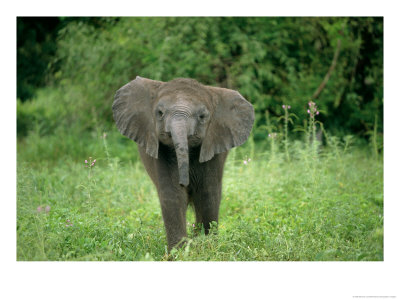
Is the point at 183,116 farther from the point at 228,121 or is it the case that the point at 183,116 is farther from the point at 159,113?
the point at 228,121

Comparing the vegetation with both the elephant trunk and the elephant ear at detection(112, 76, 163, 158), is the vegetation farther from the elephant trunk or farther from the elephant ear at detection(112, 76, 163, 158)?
the elephant trunk

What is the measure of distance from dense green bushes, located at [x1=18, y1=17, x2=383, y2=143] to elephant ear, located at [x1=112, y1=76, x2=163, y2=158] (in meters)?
3.86

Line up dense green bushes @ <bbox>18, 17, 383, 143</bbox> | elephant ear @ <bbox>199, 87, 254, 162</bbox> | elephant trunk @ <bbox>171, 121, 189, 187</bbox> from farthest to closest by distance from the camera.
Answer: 1. dense green bushes @ <bbox>18, 17, 383, 143</bbox>
2. elephant ear @ <bbox>199, 87, 254, 162</bbox>
3. elephant trunk @ <bbox>171, 121, 189, 187</bbox>

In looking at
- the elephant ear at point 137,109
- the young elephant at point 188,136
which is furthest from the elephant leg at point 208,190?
the elephant ear at point 137,109

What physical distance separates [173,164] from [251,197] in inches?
85.7

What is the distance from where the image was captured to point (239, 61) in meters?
8.91

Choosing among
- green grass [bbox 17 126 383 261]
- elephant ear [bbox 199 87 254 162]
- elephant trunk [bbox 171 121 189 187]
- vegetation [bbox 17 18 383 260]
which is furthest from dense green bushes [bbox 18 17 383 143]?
elephant trunk [bbox 171 121 189 187]

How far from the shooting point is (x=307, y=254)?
4.34m

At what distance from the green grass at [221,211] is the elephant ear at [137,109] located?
0.88 meters

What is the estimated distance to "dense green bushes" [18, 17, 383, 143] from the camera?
8.52 m
